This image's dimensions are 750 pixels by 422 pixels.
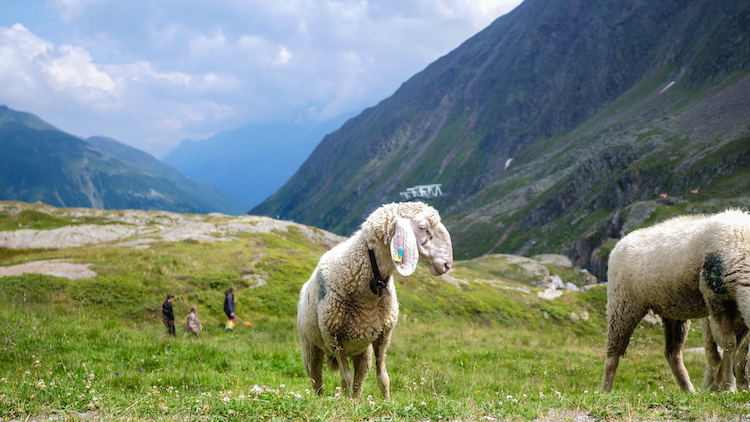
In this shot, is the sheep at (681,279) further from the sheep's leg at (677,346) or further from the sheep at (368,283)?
the sheep at (368,283)

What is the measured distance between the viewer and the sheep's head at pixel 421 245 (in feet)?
19.9

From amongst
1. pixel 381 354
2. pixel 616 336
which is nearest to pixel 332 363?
pixel 381 354

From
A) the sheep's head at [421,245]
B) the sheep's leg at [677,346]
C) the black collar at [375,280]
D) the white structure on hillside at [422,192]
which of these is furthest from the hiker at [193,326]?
the white structure on hillside at [422,192]

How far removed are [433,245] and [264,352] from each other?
24.9 ft

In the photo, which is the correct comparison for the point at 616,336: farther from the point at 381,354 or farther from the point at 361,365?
the point at 361,365

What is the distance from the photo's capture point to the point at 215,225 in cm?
4875

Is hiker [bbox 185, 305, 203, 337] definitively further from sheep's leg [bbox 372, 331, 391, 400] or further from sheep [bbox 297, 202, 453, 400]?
sheep's leg [bbox 372, 331, 391, 400]

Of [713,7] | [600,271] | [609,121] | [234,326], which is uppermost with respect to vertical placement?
[713,7]

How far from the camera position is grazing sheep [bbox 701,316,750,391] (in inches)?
273

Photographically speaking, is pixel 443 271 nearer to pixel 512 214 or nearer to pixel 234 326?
pixel 234 326

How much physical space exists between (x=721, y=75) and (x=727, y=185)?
68.7 metres

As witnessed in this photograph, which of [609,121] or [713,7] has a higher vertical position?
[713,7]

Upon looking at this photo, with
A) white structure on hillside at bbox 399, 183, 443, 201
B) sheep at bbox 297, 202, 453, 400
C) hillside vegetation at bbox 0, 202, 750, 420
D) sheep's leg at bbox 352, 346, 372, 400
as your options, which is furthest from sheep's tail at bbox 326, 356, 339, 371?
white structure on hillside at bbox 399, 183, 443, 201

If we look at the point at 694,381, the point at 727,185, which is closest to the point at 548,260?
the point at 727,185
